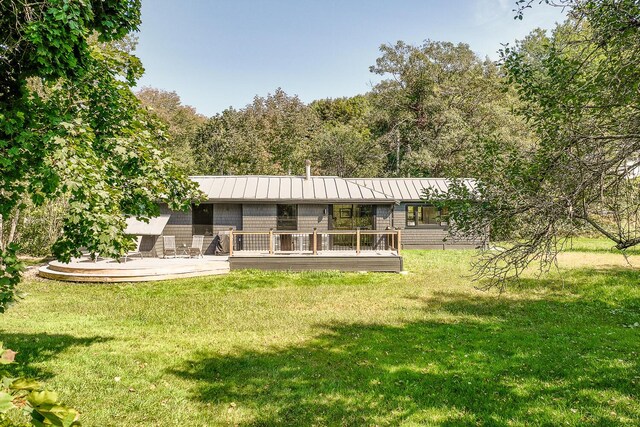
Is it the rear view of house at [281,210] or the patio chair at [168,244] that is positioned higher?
the rear view of house at [281,210]

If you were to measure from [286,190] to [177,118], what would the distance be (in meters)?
26.3

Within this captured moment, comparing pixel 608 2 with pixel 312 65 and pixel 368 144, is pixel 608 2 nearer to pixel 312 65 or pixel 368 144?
pixel 312 65

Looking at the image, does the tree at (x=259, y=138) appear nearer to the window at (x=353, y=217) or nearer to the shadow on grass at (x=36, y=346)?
the window at (x=353, y=217)

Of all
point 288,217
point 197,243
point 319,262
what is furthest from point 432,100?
point 197,243

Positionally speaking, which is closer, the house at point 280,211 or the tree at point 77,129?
the tree at point 77,129

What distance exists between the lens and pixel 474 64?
29344 mm

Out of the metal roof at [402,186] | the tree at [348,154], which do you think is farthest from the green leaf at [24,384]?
the tree at [348,154]

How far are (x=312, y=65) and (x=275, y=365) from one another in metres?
22.6

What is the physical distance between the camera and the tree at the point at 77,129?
3.13 metres

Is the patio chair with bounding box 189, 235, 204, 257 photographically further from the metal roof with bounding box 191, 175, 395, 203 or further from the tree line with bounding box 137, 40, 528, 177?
the tree line with bounding box 137, 40, 528, 177

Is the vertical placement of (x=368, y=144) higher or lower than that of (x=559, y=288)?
higher

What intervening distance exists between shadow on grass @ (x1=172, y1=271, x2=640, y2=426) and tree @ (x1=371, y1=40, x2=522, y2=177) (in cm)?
1990

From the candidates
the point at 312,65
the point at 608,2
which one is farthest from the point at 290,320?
the point at 312,65

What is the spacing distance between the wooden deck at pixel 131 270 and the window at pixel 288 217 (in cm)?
345
